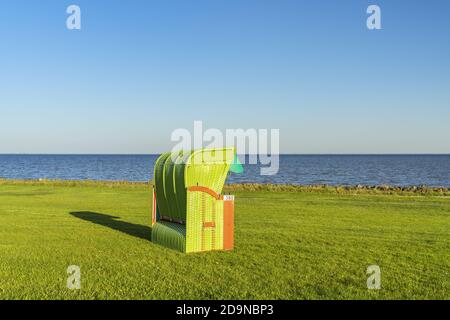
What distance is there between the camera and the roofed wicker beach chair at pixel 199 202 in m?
12.1

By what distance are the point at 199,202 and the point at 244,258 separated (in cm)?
193

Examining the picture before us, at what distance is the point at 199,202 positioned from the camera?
1223 centimetres

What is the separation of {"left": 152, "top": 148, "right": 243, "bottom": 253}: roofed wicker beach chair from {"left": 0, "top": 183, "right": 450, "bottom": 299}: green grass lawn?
448 mm

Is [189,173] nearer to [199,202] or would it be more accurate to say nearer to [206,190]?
[206,190]

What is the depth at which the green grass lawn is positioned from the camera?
8.55 m

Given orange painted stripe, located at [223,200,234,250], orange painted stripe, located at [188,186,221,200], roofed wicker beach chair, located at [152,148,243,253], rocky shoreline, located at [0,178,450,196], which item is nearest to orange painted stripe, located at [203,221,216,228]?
roofed wicker beach chair, located at [152,148,243,253]

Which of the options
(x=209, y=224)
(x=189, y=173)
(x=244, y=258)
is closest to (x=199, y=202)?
(x=209, y=224)

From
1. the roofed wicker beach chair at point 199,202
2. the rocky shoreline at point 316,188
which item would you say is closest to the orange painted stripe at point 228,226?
the roofed wicker beach chair at point 199,202

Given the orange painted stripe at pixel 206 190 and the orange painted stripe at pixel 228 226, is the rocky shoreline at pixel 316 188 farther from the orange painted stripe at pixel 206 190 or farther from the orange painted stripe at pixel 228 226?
the orange painted stripe at pixel 206 190

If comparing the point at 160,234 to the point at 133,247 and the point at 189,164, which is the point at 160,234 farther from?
the point at 189,164

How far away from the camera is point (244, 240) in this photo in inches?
553

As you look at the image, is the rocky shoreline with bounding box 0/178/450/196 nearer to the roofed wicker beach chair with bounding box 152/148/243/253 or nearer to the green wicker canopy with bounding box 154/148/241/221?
the green wicker canopy with bounding box 154/148/241/221
